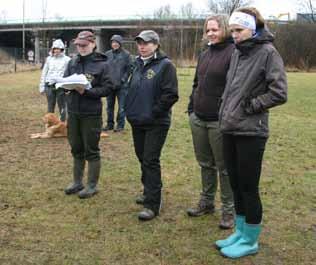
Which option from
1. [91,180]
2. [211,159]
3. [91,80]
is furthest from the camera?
[91,180]

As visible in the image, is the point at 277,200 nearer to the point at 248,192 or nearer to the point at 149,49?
the point at 248,192

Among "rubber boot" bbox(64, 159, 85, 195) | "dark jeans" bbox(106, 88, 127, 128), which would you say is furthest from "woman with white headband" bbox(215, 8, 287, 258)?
"dark jeans" bbox(106, 88, 127, 128)

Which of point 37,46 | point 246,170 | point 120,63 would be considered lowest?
point 37,46

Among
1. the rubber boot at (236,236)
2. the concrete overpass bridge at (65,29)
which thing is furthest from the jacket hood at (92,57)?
the concrete overpass bridge at (65,29)

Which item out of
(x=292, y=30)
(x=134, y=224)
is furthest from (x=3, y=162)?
(x=292, y=30)

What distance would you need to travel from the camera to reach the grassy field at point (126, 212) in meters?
4.16

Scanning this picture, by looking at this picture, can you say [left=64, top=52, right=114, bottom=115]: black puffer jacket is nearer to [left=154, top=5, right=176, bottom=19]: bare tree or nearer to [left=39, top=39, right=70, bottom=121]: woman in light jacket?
[left=39, top=39, right=70, bottom=121]: woman in light jacket

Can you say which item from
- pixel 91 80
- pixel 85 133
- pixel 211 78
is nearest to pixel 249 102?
pixel 211 78

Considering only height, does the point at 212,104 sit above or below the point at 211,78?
below

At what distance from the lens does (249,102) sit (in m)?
3.81

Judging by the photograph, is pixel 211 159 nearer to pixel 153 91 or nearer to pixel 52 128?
pixel 153 91

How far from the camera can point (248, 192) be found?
4035mm

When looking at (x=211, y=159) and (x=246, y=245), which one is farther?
(x=211, y=159)

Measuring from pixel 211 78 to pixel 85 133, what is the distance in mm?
1698
